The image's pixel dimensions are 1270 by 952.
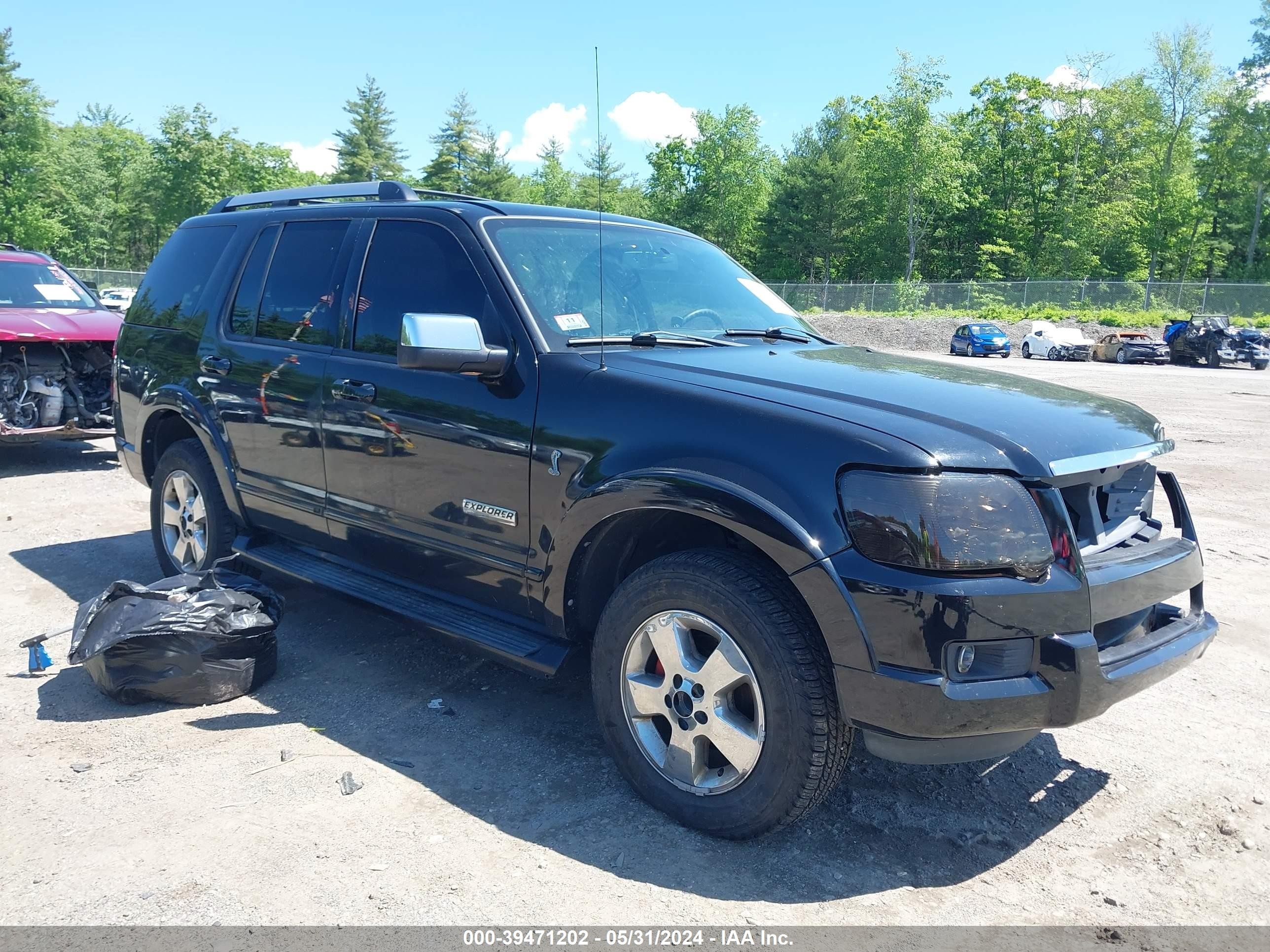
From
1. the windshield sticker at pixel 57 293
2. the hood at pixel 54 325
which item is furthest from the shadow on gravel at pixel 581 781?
the windshield sticker at pixel 57 293

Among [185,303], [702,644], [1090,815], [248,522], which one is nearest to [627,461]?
[702,644]

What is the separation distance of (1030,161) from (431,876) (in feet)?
230

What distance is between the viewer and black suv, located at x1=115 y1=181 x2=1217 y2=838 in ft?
8.38

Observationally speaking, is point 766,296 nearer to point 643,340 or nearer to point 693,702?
Answer: point 643,340

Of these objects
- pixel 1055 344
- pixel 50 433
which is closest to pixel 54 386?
pixel 50 433

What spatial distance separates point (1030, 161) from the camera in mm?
63594

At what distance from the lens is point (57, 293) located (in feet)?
32.4

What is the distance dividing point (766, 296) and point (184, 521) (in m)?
3.34

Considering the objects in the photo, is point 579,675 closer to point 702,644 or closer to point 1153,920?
point 702,644

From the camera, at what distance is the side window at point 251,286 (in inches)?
184

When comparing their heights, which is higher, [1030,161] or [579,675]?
[1030,161]

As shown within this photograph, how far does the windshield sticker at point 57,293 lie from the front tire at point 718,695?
9.11 meters

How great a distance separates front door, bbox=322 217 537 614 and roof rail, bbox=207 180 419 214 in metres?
0.23

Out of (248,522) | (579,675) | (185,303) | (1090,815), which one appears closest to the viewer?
(1090,815)
